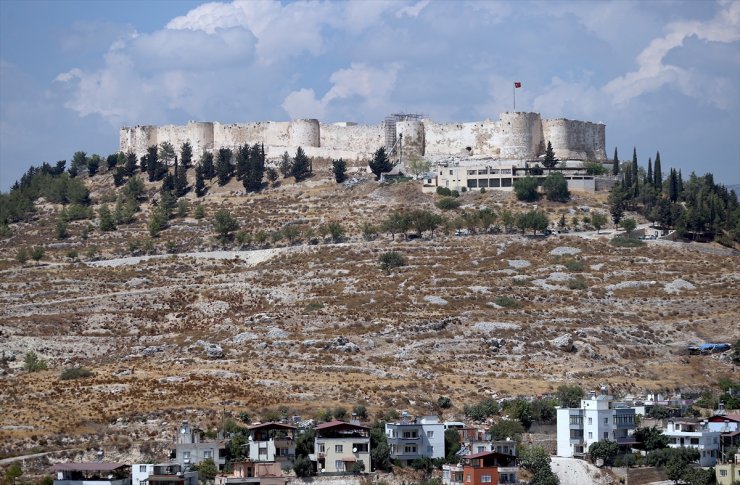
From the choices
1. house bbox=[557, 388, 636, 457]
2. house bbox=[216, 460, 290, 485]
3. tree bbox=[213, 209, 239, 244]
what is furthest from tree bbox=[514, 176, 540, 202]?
house bbox=[216, 460, 290, 485]

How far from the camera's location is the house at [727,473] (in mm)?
50938

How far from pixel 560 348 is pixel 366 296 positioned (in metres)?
12.3

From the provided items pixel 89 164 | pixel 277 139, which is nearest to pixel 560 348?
pixel 277 139

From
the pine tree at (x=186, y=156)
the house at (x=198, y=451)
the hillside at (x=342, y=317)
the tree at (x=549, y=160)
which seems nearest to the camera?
the house at (x=198, y=451)

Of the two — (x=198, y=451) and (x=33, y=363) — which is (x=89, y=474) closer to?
(x=198, y=451)

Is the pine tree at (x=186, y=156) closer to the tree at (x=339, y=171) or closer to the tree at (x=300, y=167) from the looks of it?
the tree at (x=300, y=167)

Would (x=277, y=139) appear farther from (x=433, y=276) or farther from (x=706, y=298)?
(x=706, y=298)

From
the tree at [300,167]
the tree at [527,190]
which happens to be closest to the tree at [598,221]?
the tree at [527,190]

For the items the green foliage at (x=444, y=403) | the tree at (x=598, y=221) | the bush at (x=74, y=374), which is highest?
the tree at (x=598, y=221)

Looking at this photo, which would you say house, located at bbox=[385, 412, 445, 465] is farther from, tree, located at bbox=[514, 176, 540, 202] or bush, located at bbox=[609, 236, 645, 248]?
tree, located at bbox=[514, 176, 540, 202]

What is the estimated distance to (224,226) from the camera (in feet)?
307

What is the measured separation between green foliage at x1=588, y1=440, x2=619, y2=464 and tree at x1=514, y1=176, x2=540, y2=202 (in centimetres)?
4163

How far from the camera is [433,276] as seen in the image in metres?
80.9

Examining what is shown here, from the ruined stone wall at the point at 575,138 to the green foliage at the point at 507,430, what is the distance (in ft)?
161
